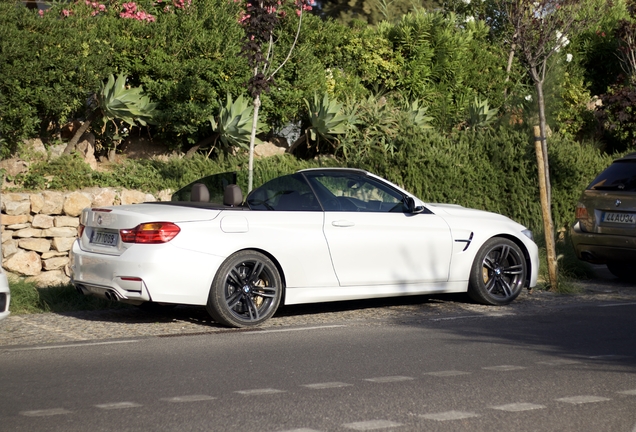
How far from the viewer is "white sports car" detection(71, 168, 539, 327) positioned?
8.47 metres

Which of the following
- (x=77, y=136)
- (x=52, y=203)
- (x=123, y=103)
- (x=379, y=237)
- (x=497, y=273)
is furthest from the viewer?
(x=77, y=136)

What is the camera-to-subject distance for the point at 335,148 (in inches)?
611

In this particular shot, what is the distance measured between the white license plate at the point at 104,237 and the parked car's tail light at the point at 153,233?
0.77 ft

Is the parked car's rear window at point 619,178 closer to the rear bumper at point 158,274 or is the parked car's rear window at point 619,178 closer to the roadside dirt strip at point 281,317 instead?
the roadside dirt strip at point 281,317

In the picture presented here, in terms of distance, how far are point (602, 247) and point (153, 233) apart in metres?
6.40

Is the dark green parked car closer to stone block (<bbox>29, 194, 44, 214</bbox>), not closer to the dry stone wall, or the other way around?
the dry stone wall

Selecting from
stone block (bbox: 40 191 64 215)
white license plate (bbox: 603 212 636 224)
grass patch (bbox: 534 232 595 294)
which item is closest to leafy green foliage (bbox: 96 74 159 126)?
stone block (bbox: 40 191 64 215)

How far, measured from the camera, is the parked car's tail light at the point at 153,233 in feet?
27.6

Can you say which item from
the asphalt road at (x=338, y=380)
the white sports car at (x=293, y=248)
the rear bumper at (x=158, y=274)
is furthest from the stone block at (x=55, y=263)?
the asphalt road at (x=338, y=380)

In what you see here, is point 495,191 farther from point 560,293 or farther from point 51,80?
point 51,80

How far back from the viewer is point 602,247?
477 inches

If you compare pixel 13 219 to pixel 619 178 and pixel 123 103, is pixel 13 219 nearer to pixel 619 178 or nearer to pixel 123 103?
pixel 123 103

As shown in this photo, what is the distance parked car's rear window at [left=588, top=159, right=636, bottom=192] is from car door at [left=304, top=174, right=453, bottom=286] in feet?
11.1

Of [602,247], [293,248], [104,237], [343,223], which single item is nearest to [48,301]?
[104,237]
